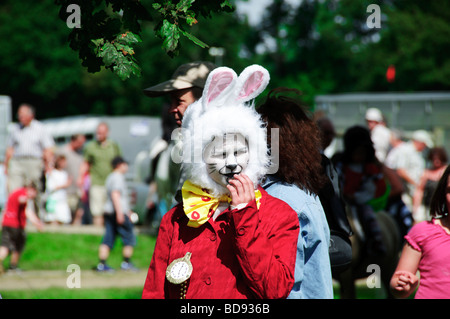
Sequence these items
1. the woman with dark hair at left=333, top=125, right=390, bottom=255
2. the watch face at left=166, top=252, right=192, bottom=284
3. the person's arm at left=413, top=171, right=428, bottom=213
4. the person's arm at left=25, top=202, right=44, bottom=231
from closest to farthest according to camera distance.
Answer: the watch face at left=166, top=252, right=192, bottom=284 < the woman with dark hair at left=333, top=125, right=390, bottom=255 < the person's arm at left=25, top=202, right=44, bottom=231 < the person's arm at left=413, top=171, right=428, bottom=213

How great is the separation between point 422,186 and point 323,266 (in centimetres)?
968

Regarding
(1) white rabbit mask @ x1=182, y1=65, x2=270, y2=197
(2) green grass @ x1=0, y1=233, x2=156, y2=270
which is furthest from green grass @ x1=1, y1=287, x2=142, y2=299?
(1) white rabbit mask @ x1=182, y1=65, x2=270, y2=197

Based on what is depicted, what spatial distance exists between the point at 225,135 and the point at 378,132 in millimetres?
8623

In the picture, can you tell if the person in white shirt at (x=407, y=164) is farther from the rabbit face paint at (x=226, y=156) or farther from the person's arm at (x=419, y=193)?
the rabbit face paint at (x=226, y=156)

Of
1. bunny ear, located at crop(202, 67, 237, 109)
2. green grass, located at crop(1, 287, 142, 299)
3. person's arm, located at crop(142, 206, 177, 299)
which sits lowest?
green grass, located at crop(1, 287, 142, 299)

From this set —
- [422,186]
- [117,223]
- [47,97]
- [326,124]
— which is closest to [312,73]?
[47,97]

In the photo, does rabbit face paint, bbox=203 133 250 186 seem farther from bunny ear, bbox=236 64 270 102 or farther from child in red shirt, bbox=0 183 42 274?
child in red shirt, bbox=0 183 42 274

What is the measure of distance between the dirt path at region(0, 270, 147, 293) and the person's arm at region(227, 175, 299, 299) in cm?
544

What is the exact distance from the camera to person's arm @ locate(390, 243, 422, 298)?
3.76 meters

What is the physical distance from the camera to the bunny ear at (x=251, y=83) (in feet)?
10.3

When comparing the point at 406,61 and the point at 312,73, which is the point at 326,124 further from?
the point at 312,73

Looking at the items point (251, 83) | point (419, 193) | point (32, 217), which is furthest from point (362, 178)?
point (419, 193)

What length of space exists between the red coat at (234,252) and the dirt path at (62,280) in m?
5.14
